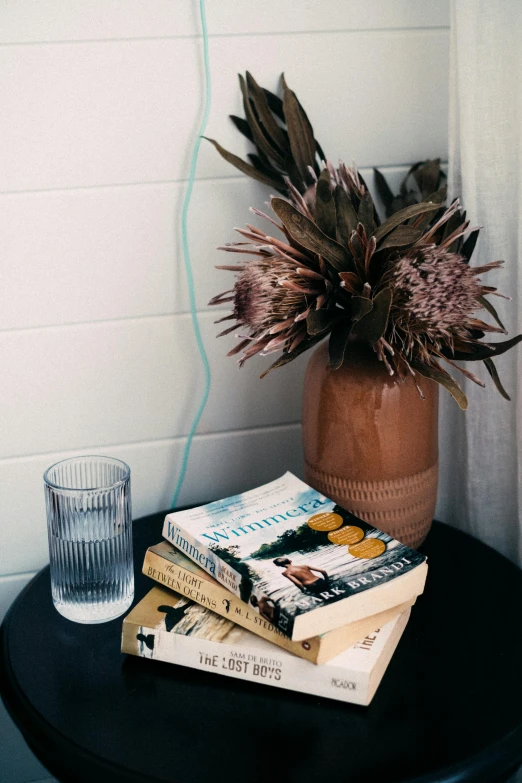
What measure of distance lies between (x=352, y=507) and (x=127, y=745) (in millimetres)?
349

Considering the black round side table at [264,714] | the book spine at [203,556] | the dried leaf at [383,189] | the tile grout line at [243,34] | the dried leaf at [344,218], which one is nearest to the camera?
the black round side table at [264,714]

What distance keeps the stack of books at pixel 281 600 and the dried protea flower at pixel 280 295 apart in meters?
0.18

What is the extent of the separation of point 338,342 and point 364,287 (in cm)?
6

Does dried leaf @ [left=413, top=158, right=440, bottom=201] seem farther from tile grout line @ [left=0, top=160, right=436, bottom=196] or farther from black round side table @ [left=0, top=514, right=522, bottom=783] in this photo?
black round side table @ [left=0, top=514, right=522, bottom=783]

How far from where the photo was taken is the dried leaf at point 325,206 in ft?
2.65

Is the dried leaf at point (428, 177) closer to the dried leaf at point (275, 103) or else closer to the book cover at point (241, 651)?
the dried leaf at point (275, 103)

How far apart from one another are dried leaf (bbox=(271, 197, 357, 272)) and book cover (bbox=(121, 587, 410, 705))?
1.14ft

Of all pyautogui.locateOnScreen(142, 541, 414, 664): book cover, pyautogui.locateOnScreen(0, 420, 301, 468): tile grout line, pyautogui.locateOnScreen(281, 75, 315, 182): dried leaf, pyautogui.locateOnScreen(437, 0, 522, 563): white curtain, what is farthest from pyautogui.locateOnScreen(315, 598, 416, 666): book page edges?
pyautogui.locateOnScreen(281, 75, 315, 182): dried leaf

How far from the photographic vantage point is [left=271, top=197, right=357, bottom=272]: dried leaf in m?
0.77

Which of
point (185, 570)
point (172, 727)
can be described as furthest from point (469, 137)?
point (172, 727)

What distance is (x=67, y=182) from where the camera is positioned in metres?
0.97

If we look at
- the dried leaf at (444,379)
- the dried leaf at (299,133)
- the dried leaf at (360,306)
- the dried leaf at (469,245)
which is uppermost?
the dried leaf at (299,133)

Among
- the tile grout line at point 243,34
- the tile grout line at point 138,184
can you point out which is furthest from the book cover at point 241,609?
the tile grout line at point 243,34

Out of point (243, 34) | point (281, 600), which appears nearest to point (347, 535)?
point (281, 600)
